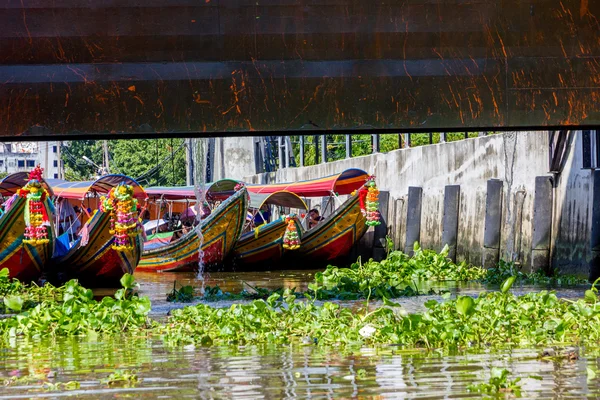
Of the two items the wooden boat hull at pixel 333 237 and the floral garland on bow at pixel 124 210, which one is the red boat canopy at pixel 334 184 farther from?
the floral garland on bow at pixel 124 210

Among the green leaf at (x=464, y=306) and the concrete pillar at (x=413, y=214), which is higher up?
the concrete pillar at (x=413, y=214)

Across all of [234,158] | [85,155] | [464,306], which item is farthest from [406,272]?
[85,155]

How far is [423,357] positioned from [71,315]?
12.1ft

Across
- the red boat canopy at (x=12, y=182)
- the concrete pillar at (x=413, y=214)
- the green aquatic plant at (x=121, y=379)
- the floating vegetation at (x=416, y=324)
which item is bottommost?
the green aquatic plant at (x=121, y=379)

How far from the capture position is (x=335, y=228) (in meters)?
21.8

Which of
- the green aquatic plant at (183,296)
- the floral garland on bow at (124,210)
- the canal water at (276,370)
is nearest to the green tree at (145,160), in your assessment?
the green aquatic plant at (183,296)

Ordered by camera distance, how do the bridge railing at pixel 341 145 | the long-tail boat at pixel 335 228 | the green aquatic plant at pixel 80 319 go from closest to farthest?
the green aquatic plant at pixel 80 319, the long-tail boat at pixel 335 228, the bridge railing at pixel 341 145

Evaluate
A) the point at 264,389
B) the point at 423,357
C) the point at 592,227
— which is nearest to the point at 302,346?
the point at 423,357

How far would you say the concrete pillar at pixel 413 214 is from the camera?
2117 centimetres

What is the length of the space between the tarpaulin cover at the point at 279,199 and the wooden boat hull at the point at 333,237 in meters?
1.17

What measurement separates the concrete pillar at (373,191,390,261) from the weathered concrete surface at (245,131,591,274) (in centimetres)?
20

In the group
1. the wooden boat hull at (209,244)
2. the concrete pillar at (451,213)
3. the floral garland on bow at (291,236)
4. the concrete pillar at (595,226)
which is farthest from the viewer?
the floral garland on bow at (291,236)

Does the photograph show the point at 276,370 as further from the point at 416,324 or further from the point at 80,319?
the point at 80,319

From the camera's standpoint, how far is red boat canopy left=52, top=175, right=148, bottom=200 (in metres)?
18.2
